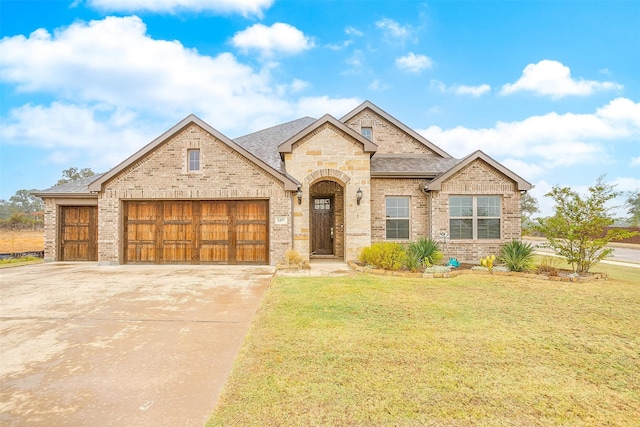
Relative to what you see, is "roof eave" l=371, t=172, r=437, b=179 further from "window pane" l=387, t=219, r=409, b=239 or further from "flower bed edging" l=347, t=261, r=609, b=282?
"flower bed edging" l=347, t=261, r=609, b=282

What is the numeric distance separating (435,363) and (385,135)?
14.0 m

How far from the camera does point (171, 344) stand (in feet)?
14.2

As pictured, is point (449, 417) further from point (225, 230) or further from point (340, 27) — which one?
point (340, 27)

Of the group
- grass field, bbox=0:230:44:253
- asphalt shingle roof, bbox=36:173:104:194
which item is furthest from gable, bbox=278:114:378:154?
grass field, bbox=0:230:44:253

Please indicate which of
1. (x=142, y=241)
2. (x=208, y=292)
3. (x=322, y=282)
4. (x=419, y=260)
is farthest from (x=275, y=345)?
(x=142, y=241)

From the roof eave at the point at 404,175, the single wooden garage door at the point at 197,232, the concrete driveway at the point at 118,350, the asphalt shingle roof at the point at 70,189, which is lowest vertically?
the concrete driveway at the point at 118,350

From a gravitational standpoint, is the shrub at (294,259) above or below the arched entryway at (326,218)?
below

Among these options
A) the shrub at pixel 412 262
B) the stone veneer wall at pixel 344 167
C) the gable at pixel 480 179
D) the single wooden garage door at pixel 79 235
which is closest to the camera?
the shrub at pixel 412 262

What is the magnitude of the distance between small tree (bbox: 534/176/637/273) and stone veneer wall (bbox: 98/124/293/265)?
911 cm

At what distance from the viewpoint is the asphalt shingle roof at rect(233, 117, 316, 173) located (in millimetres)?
15120

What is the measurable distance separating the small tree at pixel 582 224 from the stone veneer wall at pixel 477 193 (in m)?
2.68

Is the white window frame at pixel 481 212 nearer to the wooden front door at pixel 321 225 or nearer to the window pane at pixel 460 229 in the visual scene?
the window pane at pixel 460 229

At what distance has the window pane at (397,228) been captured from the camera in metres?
13.9

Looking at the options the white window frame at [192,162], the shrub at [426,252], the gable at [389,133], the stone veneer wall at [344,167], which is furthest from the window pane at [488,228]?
the white window frame at [192,162]
